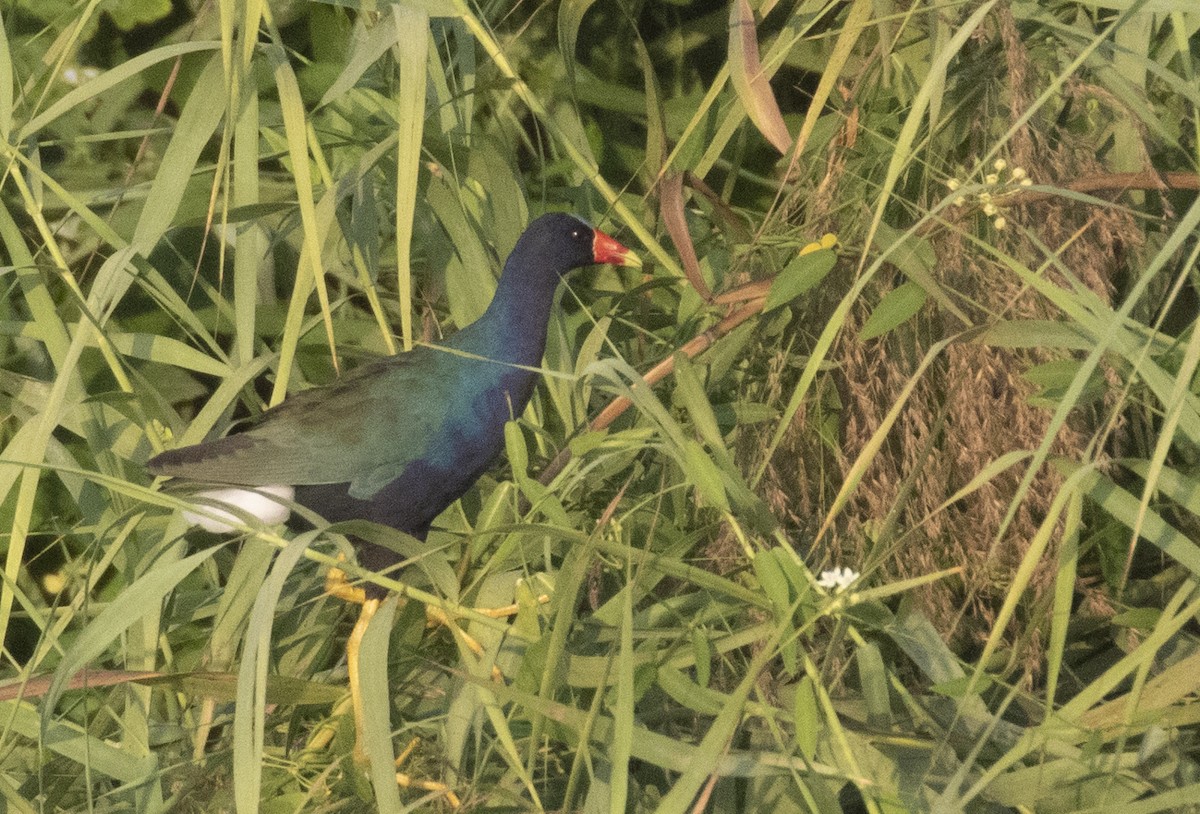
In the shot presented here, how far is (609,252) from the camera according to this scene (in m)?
1.78

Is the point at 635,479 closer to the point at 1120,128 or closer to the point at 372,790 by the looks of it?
the point at 372,790

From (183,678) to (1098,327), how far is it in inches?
31.0

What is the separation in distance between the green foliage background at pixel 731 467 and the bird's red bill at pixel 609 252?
0.03 metres

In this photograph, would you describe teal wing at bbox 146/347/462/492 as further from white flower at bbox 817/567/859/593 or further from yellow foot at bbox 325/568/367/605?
white flower at bbox 817/567/859/593

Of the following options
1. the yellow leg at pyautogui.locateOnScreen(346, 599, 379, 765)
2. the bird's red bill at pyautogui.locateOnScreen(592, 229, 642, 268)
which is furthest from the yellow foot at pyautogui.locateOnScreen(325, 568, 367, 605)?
the bird's red bill at pyautogui.locateOnScreen(592, 229, 642, 268)

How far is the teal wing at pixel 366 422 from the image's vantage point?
161cm

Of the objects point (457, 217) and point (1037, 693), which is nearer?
point (1037, 693)

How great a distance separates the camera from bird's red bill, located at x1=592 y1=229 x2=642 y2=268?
5.79ft

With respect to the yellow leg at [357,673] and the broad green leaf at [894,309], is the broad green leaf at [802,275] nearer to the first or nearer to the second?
the broad green leaf at [894,309]

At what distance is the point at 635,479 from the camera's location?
58.0 inches

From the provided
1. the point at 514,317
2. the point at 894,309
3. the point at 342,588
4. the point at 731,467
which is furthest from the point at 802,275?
the point at 342,588

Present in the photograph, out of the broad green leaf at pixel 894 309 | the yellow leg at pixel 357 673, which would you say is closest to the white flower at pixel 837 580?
the broad green leaf at pixel 894 309

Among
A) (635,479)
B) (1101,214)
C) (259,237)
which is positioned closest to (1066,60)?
(1101,214)

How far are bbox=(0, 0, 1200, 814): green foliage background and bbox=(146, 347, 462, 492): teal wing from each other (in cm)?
6
